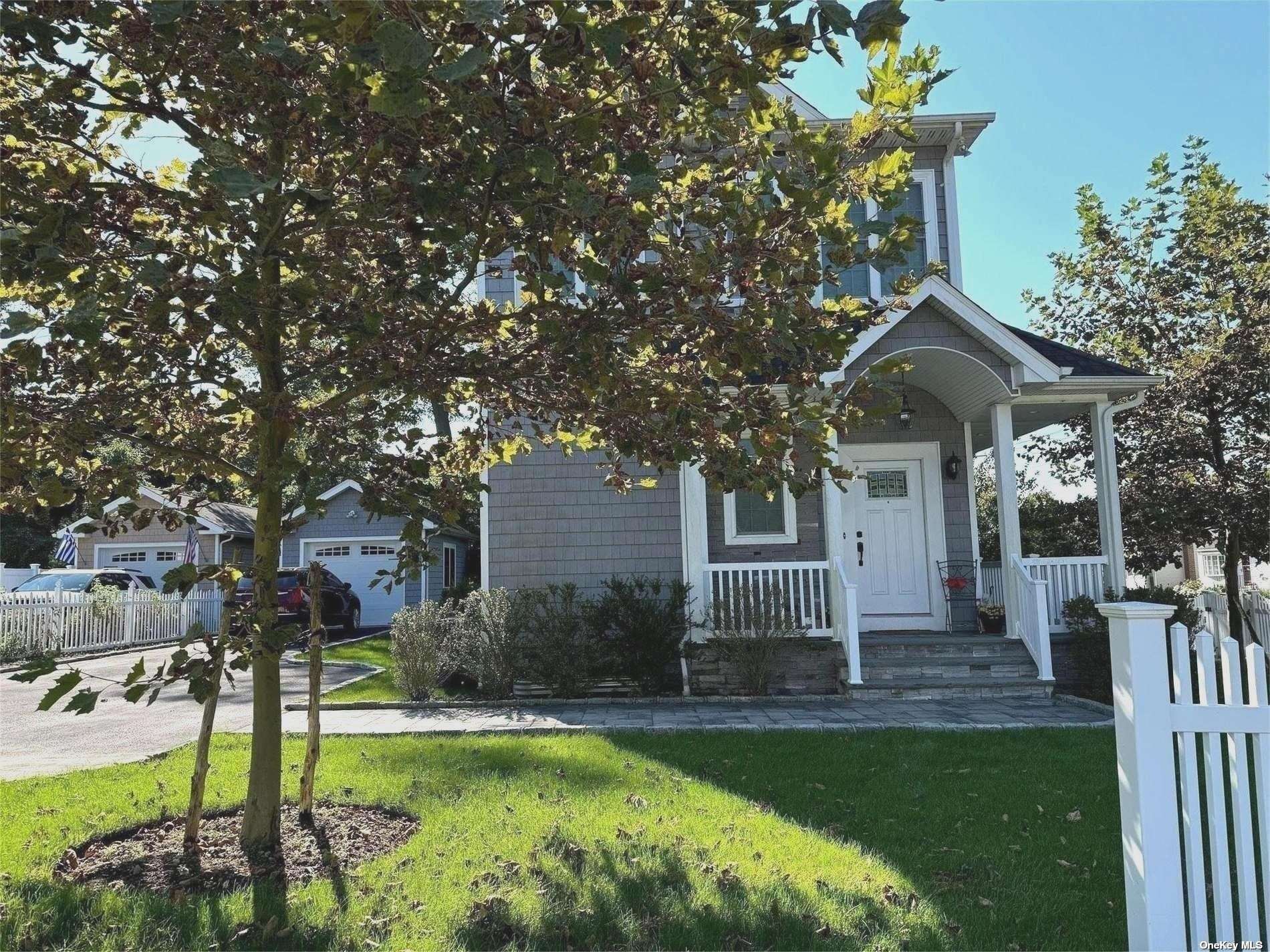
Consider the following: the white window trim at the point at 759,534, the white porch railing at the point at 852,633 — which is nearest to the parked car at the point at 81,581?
the white window trim at the point at 759,534

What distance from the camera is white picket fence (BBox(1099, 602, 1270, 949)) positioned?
8.60 ft

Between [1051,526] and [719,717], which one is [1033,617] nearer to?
[719,717]

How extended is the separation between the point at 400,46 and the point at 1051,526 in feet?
46.0

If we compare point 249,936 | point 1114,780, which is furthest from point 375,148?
point 1114,780

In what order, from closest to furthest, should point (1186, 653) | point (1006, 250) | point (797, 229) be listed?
point (1186, 653) < point (797, 229) < point (1006, 250)

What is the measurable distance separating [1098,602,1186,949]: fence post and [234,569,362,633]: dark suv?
14899 mm

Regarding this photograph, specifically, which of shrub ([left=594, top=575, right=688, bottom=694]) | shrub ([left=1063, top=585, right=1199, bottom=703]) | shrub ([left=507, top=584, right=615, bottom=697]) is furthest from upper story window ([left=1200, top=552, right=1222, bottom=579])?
shrub ([left=507, top=584, right=615, bottom=697])

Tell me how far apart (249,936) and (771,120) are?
3.63 m

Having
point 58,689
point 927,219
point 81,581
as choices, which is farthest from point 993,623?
point 81,581

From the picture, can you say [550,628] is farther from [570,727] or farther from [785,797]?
[785,797]

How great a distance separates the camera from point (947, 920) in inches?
125

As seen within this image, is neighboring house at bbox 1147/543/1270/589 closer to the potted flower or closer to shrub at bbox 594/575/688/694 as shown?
the potted flower

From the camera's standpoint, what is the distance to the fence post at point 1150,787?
2.62m

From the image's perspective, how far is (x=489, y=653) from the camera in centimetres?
899
